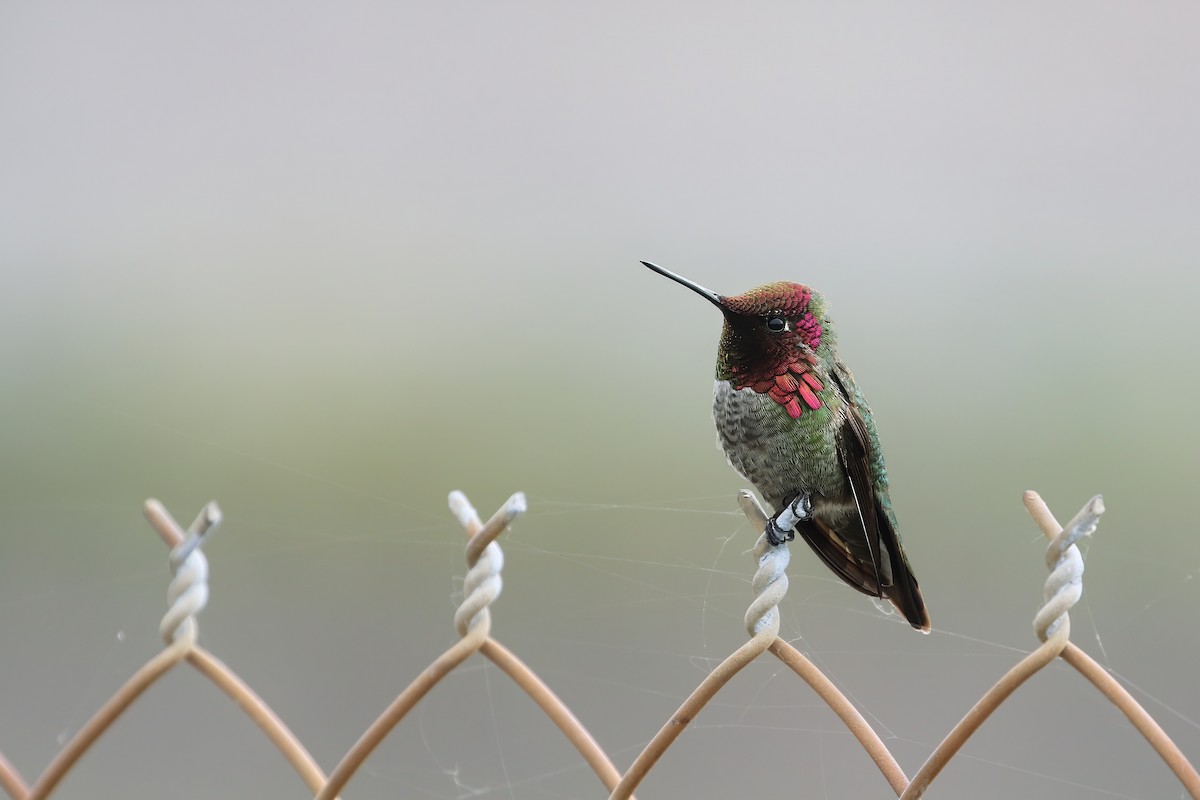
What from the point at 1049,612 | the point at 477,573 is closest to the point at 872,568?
the point at 1049,612

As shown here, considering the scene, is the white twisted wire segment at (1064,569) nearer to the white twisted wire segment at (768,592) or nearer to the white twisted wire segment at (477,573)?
the white twisted wire segment at (768,592)

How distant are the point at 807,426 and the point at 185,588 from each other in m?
0.70

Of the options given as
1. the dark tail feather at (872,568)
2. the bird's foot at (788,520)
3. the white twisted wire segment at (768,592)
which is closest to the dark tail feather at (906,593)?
the dark tail feather at (872,568)

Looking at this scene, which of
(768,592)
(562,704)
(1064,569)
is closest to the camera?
(1064,569)

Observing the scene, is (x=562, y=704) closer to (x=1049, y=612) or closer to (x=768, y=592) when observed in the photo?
(x=768, y=592)

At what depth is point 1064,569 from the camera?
78 cm

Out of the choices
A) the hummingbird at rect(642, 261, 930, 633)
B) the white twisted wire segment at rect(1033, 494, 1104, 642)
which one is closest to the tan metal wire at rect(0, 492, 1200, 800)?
the white twisted wire segment at rect(1033, 494, 1104, 642)

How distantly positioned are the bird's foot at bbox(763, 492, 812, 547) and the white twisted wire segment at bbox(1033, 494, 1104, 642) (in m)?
0.25

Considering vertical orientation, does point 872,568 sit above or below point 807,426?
below

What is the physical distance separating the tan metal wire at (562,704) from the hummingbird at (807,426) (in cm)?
14

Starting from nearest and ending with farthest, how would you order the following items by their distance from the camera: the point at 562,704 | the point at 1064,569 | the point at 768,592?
1. the point at 1064,569
2. the point at 768,592
3. the point at 562,704

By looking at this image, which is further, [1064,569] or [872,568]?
[872,568]

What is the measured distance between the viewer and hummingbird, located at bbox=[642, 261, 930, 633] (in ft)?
3.42

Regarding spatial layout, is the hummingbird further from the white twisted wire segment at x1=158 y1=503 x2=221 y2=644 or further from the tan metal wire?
the white twisted wire segment at x1=158 y1=503 x2=221 y2=644
